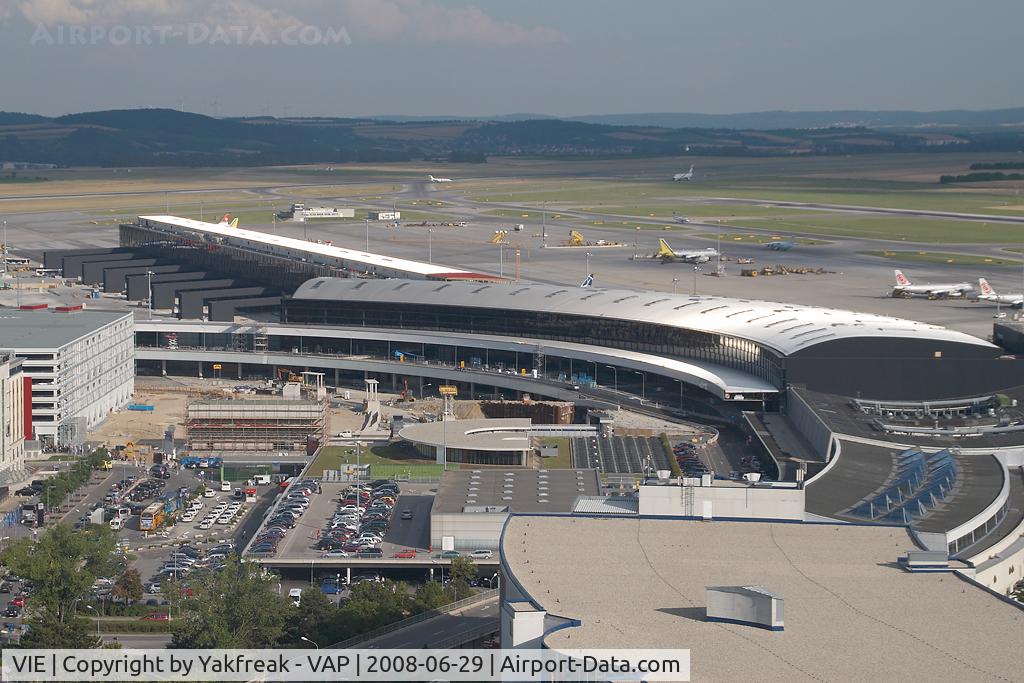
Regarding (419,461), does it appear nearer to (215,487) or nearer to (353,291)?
(215,487)

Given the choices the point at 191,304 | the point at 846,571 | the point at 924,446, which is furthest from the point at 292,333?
the point at 846,571

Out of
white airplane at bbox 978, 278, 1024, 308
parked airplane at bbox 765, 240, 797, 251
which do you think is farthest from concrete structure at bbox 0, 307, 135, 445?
parked airplane at bbox 765, 240, 797, 251

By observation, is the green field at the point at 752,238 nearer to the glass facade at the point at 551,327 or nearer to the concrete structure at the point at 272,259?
the concrete structure at the point at 272,259

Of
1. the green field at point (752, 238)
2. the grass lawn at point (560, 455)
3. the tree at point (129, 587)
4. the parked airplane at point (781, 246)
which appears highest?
the parked airplane at point (781, 246)

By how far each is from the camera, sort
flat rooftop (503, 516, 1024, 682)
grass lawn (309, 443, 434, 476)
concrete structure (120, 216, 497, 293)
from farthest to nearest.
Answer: concrete structure (120, 216, 497, 293)
grass lawn (309, 443, 434, 476)
flat rooftop (503, 516, 1024, 682)

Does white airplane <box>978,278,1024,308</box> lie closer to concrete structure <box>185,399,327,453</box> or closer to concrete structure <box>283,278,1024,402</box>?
concrete structure <box>283,278,1024,402</box>

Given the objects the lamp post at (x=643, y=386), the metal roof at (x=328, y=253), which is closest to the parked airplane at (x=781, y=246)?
the metal roof at (x=328, y=253)

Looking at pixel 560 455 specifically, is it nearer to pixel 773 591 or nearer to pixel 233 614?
pixel 233 614
